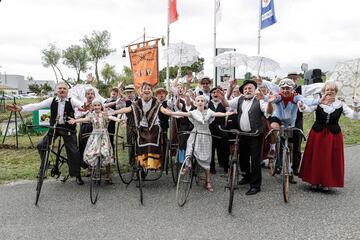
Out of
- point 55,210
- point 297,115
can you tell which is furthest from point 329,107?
point 55,210

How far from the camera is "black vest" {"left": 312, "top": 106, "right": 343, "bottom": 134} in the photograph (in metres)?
5.47

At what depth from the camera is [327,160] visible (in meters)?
5.50

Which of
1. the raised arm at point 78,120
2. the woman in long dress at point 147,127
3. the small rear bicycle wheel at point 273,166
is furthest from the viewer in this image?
the small rear bicycle wheel at point 273,166

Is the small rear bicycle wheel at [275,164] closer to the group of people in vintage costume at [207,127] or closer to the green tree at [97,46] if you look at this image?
the group of people in vintage costume at [207,127]

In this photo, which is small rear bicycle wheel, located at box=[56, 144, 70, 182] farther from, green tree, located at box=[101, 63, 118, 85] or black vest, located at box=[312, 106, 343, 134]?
green tree, located at box=[101, 63, 118, 85]

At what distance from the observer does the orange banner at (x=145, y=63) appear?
909cm

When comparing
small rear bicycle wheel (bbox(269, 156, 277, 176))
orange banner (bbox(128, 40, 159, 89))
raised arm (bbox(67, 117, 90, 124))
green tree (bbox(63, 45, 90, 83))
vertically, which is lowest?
small rear bicycle wheel (bbox(269, 156, 277, 176))

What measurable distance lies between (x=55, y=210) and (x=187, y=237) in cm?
208

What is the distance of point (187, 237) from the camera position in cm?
391

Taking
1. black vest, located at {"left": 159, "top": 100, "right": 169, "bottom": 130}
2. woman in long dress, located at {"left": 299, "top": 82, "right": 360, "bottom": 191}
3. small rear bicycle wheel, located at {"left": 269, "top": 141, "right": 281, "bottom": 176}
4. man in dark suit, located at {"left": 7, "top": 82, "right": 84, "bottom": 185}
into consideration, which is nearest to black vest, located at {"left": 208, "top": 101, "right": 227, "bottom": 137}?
black vest, located at {"left": 159, "top": 100, "right": 169, "bottom": 130}

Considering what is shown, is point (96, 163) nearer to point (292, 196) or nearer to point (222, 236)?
point (222, 236)

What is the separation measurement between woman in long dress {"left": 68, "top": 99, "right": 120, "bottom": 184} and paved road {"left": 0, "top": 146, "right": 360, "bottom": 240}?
0.57 meters

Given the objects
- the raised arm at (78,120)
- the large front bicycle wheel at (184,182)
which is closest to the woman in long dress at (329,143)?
the large front bicycle wheel at (184,182)

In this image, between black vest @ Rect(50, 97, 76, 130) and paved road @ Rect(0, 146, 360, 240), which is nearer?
paved road @ Rect(0, 146, 360, 240)
